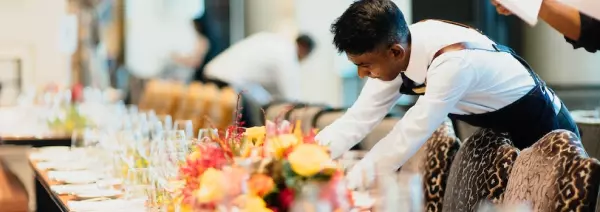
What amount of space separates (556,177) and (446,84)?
779mm

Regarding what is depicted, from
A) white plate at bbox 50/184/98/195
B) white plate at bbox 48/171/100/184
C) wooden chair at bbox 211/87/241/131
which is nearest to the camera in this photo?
white plate at bbox 50/184/98/195

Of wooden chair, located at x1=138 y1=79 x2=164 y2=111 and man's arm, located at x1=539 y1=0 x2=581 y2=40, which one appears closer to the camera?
man's arm, located at x1=539 y1=0 x2=581 y2=40

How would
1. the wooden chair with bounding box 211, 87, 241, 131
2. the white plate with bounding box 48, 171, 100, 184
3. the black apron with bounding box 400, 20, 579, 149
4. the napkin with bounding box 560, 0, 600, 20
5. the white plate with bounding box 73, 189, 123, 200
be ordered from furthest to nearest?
the wooden chair with bounding box 211, 87, 241, 131, the white plate with bounding box 48, 171, 100, 184, the white plate with bounding box 73, 189, 123, 200, the black apron with bounding box 400, 20, 579, 149, the napkin with bounding box 560, 0, 600, 20

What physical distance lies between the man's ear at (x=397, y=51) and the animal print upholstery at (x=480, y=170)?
341mm

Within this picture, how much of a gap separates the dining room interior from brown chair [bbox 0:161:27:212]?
0.01 m

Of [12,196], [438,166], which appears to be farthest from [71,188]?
[12,196]

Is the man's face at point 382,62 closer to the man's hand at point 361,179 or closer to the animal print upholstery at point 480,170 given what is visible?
the animal print upholstery at point 480,170

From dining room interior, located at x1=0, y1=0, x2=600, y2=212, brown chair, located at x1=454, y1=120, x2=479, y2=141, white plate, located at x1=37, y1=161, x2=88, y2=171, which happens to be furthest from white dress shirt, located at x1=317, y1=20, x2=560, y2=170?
white plate, located at x1=37, y1=161, x2=88, y2=171

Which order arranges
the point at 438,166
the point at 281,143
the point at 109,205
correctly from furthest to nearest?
1. the point at 438,166
2. the point at 109,205
3. the point at 281,143

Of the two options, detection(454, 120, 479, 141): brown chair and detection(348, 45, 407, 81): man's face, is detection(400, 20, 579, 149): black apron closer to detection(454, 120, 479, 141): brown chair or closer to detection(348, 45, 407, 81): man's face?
detection(348, 45, 407, 81): man's face

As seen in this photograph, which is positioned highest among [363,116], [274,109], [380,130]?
[363,116]

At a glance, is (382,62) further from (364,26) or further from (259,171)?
(259,171)

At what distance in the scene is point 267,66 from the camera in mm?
9711

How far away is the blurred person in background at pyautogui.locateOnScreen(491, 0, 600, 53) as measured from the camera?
315 cm
